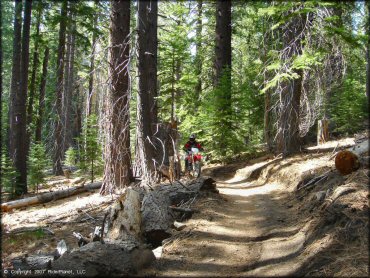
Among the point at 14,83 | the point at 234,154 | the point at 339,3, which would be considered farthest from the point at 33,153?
the point at 339,3

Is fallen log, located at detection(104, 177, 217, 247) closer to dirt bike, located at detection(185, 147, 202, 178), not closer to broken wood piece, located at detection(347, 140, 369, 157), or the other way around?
broken wood piece, located at detection(347, 140, 369, 157)

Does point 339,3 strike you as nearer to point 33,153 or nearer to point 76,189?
point 76,189

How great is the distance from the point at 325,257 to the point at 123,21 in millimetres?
8141

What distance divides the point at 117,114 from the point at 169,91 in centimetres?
828

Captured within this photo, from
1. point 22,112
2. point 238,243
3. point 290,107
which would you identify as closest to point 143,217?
point 238,243

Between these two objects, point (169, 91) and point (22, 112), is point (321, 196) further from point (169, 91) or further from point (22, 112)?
point (22, 112)

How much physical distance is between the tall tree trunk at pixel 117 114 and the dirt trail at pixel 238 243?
3.09m

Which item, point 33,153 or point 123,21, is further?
point 33,153

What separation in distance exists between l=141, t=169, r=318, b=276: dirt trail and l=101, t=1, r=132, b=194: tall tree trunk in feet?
10.1

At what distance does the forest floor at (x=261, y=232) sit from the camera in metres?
4.43

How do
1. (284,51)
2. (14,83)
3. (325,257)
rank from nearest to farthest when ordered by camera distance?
(325,257) < (284,51) < (14,83)

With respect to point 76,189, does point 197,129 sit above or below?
above

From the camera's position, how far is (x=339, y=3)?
8.25 meters

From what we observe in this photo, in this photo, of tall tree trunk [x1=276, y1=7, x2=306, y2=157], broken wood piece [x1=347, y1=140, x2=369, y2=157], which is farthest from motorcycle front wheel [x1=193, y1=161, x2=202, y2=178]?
broken wood piece [x1=347, y1=140, x2=369, y2=157]
